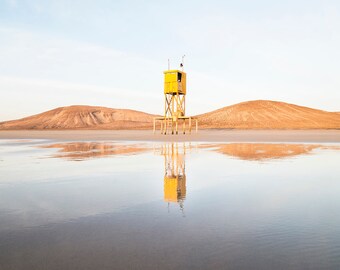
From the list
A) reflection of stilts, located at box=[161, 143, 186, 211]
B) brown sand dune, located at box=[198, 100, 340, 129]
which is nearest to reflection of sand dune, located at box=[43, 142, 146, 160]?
reflection of stilts, located at box=[161, 143, 186, 211]

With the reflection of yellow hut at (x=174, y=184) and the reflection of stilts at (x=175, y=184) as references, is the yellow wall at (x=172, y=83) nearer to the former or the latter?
the reflection of stilts at (x=175, y=184)

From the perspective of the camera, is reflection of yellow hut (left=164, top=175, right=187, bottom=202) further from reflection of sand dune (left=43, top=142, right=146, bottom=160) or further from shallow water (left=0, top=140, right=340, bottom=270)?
reflection of sand dune (left=43, top=142, right=146, bottom=160)

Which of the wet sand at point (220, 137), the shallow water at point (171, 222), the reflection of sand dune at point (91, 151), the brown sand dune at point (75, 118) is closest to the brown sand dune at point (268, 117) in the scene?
the wet sand at point (220, 137)

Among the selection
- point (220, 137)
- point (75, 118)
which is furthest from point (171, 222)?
point (75, 118)

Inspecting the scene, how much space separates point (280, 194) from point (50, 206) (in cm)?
394

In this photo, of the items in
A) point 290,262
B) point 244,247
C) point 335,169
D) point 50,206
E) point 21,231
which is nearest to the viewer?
point 290,262

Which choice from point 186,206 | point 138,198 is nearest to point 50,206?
point 138,198

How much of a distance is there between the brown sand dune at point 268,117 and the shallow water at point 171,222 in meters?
59.0

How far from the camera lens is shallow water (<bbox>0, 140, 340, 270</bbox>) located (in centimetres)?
303

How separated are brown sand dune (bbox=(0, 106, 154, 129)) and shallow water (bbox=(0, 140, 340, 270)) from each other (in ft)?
379

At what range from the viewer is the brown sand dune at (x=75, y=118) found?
129m

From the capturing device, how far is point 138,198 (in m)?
5.63

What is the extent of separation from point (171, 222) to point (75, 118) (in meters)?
139

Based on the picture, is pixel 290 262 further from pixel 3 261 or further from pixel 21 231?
pixel 21 231
